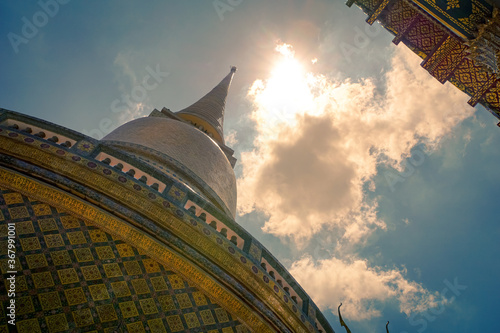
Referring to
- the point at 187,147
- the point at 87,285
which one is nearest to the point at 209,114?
the point at 187,147

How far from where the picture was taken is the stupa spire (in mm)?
14430

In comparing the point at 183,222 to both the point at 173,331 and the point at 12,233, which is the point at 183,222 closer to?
the point at 173,331

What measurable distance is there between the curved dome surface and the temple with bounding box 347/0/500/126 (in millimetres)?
5044

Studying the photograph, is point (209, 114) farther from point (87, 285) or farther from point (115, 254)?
point (87, 285)

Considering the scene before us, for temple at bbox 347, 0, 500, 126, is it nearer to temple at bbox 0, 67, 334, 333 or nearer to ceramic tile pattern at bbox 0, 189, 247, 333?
temple at bbox 0, 67, 334, 333

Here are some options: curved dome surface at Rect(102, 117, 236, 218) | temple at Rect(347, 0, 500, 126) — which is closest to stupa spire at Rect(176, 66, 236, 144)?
curved dome surface at Rect(102, 117, 236, 218)

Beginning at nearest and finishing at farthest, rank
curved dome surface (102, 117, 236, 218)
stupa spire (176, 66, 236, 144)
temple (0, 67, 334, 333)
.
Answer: temple (0, 67, 334, 333) → curved dome surface (102, 117, 236, 218) → stupa spire (176, 66, 236, 144)

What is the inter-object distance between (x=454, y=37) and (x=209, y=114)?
11785 mm

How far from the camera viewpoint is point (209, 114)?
1584 centimetres

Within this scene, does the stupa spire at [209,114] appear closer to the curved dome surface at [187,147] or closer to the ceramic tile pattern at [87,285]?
the curved dome surface at [187,147]

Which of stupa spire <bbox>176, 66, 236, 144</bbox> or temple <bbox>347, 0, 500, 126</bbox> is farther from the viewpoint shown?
stupa spire <bbox>176, 66, 236, 144</bbox>

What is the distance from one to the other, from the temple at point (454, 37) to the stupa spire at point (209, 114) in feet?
28.6

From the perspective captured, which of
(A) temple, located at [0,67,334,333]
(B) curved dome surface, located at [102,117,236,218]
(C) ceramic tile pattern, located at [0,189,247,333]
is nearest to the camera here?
(C) ceramic tile pattern, located at [0,189,247,333]

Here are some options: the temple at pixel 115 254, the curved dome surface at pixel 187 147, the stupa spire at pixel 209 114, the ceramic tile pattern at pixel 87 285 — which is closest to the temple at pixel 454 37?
the temple at pixel 115 254
